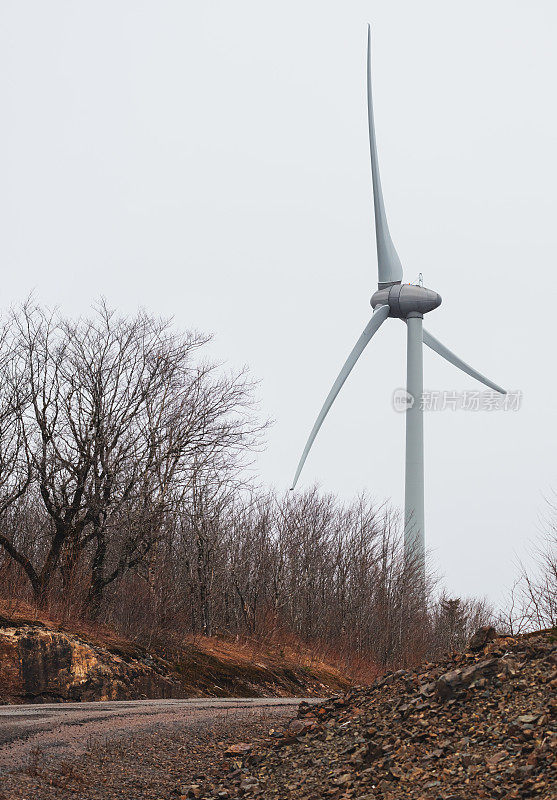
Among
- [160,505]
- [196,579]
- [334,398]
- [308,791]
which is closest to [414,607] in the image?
[334,398]

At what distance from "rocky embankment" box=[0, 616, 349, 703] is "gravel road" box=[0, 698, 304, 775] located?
232 centimetres

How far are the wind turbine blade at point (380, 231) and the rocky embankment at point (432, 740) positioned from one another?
25465 millimetres

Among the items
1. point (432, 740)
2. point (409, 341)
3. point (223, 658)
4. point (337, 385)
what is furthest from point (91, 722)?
point (409, 341)

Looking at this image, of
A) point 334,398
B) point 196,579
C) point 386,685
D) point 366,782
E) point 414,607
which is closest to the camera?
point 366,782

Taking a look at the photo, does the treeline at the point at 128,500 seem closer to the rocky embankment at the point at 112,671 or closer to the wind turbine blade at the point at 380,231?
the rocky embankment at the point at 112,671

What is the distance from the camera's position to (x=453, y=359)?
36656 mm

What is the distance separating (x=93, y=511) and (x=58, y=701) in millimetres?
5266

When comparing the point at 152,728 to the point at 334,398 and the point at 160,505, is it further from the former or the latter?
the point at 334,398

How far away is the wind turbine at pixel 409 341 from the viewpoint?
32.5 metres

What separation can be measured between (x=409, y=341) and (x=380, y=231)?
16.5ft

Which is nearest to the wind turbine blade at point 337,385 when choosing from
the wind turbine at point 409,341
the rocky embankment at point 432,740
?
the wind turbine at point 409,341

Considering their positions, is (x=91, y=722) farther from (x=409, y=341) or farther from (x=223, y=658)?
(x=409, y=341)

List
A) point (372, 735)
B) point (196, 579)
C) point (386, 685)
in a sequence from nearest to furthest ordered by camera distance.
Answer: point (372, 735) < point (386, 685) < point (196, 579)

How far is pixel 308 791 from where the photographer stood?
696 centimetres
